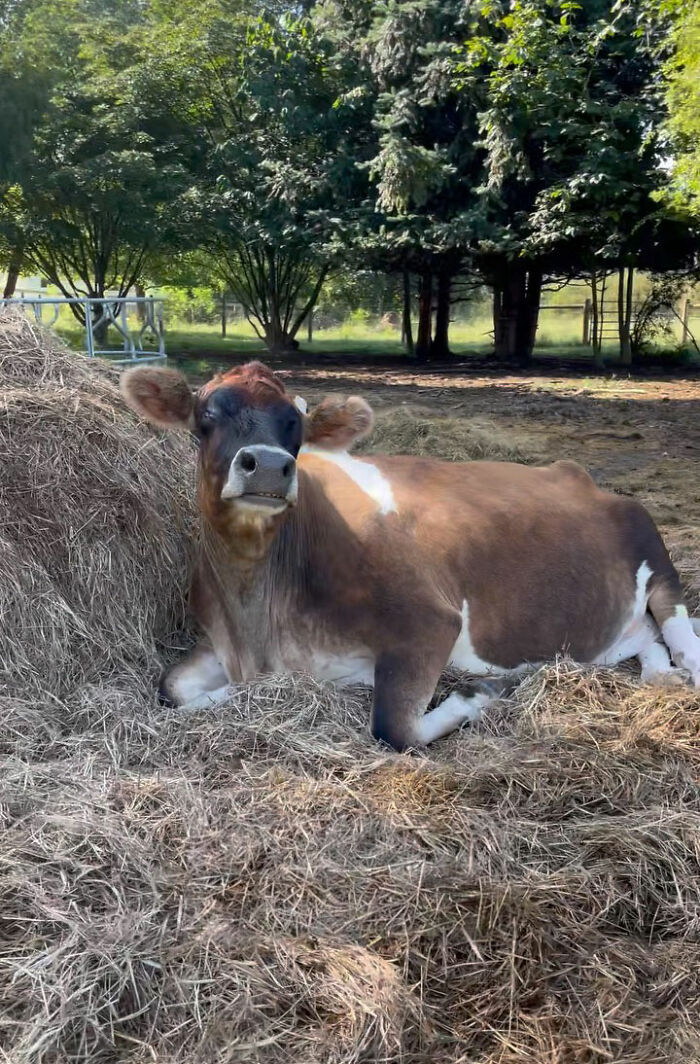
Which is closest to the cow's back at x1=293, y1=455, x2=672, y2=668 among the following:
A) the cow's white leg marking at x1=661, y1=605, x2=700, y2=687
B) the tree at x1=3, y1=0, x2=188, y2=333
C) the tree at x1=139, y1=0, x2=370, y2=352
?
the cow's white leg marking at x1=661, y1=605, x2=700, y2=687

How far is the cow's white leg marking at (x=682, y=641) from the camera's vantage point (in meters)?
4.57

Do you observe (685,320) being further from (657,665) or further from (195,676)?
(195,676)

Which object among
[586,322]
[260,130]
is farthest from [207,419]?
[586,322]

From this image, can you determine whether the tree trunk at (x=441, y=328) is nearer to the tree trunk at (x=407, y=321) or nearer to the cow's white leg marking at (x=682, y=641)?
the tree trunk at (x=407, y=321)

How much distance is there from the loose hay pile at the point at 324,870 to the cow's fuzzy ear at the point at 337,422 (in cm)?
→ 100

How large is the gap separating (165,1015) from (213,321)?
129 ft

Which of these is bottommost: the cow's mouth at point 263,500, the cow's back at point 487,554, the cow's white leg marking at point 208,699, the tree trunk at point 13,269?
the cow's white leg marking at point 208,699

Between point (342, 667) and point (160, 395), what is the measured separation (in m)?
1.31

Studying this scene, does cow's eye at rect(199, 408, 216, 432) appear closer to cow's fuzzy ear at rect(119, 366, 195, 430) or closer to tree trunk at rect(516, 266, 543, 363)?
cow's fuzzy ear at rect(119, 366, 195, 430)

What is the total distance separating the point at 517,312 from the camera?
73.6ft

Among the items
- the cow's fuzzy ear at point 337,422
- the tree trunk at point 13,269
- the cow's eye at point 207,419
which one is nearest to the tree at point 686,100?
the cow's fuzzy ear at point 337,422

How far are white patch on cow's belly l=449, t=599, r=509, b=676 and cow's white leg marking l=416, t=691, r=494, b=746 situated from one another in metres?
0.29

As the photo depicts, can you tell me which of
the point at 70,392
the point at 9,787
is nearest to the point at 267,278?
the point at 70,392

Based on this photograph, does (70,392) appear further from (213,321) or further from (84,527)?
(213,321)
